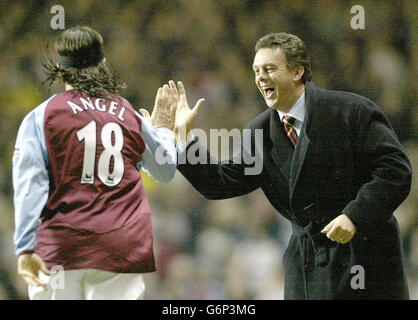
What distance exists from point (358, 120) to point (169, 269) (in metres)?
2.10

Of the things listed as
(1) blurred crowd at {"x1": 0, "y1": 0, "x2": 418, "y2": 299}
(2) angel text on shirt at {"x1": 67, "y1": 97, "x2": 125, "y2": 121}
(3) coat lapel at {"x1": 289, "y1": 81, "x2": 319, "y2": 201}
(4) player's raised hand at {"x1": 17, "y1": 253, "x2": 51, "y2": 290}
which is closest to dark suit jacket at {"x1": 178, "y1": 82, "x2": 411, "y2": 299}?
(3) coat lapel at {"x1": 289, "y1": 81, "x2": 319, "y2": 201}

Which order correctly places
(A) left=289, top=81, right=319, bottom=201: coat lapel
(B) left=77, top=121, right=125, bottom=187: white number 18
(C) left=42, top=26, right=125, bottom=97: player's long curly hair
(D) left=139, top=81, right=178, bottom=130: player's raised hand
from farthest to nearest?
1. (D) left=139, top=81, right=178, bottom=130: player's raised hand
2. (A) left=289, top=81, right=319, bottom=201: coat lapel
3. (C) left=42, top=26, right=125, bottom=97: player's long curly hair
4. (B) left=77, top=121, right=125, bottom=187: white number 18

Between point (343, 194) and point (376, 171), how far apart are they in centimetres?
→ 18

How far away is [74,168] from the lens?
2.38m

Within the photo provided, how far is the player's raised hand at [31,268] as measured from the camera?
7.55ft

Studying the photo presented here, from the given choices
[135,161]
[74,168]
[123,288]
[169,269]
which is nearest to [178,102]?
[135,161]

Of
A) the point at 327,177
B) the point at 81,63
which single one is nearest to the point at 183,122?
the point at 81,63

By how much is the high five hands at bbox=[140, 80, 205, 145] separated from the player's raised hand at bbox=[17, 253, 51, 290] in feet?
2.90

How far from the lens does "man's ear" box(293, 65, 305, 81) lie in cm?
305

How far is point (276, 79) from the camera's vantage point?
2.99 meters

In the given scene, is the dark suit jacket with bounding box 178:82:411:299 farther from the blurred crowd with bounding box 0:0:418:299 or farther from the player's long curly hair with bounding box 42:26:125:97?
the blurred crowd with bounding box 0:0:418:299

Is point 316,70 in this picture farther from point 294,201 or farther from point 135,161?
point 135,161

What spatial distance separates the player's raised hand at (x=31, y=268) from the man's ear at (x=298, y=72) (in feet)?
4.80

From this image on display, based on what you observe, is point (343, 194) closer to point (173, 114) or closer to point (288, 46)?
point (288, 46)
